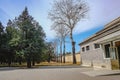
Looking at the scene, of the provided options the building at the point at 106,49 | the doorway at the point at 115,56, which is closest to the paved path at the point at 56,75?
the doorway at the point at 115,56

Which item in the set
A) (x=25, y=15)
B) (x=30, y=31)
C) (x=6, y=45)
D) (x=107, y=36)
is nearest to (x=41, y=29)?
(x=30, y=31)

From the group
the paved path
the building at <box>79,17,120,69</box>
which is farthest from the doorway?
the paved path

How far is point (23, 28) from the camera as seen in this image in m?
36.4

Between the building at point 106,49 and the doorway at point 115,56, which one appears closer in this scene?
the building at point 106,49

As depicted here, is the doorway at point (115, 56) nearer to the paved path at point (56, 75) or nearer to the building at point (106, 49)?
the building at point (106, 49)

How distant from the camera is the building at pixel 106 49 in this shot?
2028cm

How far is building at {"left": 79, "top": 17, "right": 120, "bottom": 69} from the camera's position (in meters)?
20.3

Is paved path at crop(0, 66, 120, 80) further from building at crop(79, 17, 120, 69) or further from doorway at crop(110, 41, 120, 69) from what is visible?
building at crop(79, 17, 120, 69)

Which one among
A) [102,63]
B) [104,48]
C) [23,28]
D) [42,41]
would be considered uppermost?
[23,28]

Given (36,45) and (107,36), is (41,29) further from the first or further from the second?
(107,36)

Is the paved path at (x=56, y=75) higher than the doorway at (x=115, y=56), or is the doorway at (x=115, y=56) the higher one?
the doorway at (x=115, y=56)

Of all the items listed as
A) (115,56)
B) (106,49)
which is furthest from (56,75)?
(106,49)

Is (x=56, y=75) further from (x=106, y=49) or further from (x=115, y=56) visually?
(x=106, y=49)

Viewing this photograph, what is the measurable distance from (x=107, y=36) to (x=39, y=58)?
17644mm
